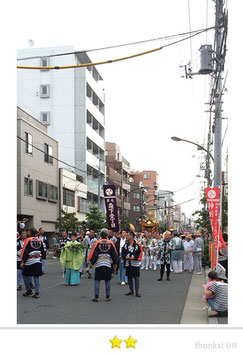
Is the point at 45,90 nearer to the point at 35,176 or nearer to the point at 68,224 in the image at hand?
the point at 35,176

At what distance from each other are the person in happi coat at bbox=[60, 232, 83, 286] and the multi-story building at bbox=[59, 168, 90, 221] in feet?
86.3

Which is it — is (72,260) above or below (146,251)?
above

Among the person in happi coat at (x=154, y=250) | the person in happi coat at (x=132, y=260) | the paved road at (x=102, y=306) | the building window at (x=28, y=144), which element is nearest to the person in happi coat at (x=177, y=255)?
the person in happi coat at (x=154, y=250)

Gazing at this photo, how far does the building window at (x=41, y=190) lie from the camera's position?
118 feet

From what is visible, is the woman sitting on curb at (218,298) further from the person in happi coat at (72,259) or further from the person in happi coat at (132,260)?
the person in happi coat at (72,259)

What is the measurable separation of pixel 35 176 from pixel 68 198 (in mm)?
8840

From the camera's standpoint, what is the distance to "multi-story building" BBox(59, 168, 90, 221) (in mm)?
42156

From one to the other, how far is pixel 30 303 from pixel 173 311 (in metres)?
3.41

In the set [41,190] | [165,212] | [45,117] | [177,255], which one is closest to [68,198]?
[41,190]

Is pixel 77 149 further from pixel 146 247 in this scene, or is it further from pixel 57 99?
pixel 146 247

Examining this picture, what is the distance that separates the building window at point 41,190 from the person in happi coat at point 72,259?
21466mm

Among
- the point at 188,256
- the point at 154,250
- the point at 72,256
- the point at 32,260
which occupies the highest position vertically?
the point at 32,260

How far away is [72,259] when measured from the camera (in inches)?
A: 577
